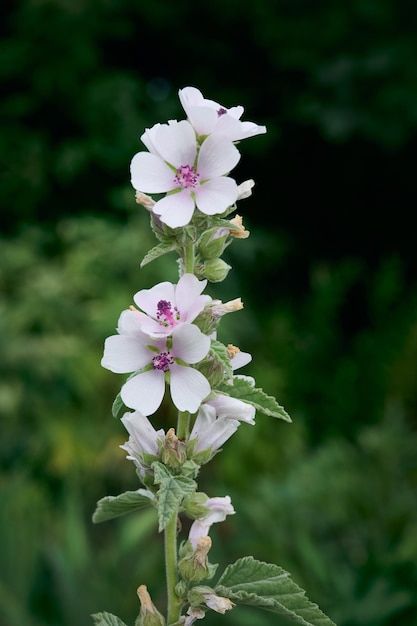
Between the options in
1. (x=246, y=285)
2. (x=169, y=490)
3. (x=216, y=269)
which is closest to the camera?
(x=169, y=490)

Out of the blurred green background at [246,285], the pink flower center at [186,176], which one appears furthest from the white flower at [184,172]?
the blurred green background at [246,285]

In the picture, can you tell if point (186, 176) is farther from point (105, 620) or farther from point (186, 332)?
point (105, 620)

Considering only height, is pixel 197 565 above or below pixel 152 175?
below

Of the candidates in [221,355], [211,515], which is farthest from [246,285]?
[221,355]

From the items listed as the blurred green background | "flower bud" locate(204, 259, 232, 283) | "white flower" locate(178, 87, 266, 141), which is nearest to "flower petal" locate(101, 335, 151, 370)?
"flower bud" locate(204, 259, 232, 283)

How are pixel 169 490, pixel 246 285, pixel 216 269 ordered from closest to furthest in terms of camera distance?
1. pixel 169 490
2. pixel 216 269
3. pixel 246 285

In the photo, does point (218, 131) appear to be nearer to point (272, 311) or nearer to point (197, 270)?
point (197, 270)

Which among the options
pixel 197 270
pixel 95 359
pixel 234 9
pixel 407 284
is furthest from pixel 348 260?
pixel 197 270
